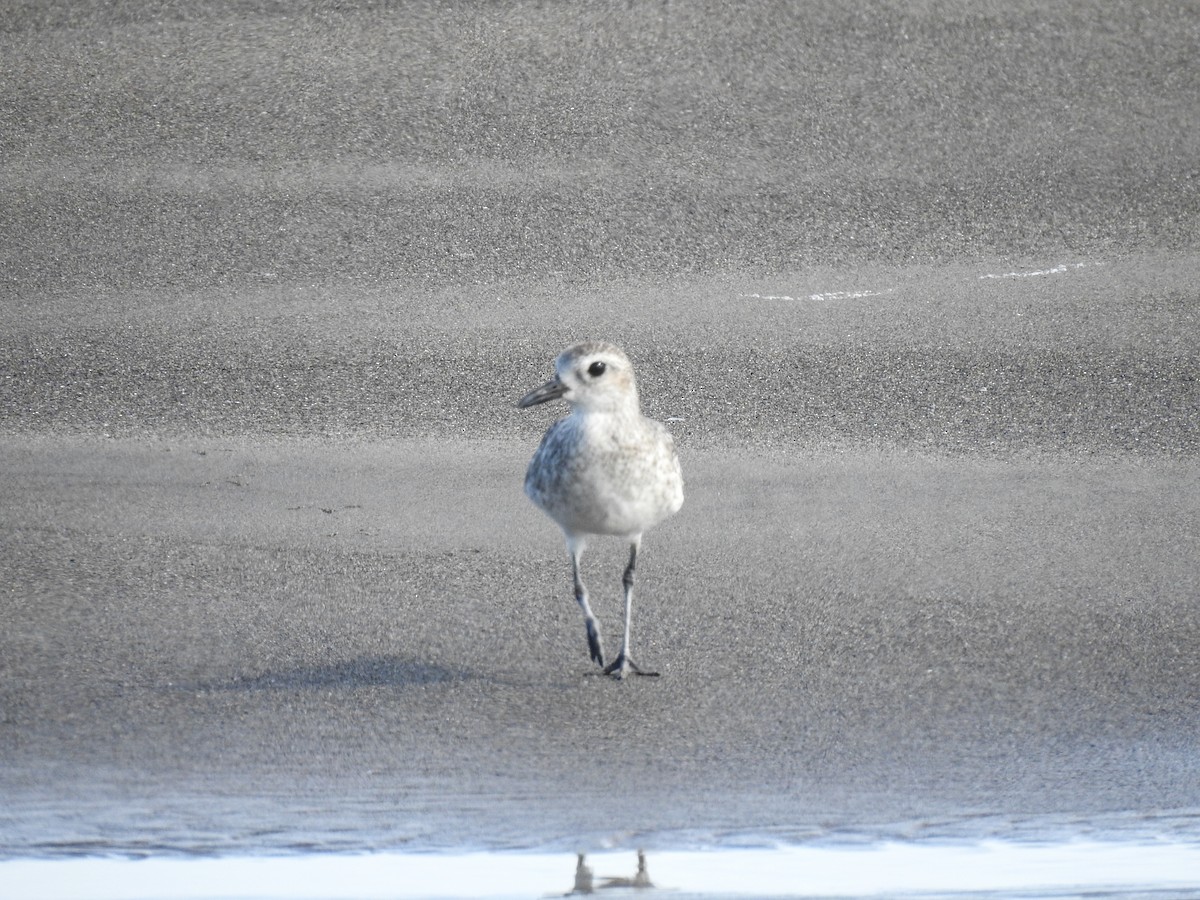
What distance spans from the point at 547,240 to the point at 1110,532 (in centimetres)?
553

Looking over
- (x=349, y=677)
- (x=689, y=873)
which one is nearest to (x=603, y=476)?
(x=349, y=677)

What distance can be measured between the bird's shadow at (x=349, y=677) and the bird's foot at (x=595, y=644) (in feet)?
1.40

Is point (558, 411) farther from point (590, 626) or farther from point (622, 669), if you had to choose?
point (622, 669)

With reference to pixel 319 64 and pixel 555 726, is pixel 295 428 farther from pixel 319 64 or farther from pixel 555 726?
pixel 319 64

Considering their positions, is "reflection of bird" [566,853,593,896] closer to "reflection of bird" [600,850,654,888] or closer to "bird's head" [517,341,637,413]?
"reflection of bird" [600,850,654,888]

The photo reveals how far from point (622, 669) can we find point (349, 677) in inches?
38.2

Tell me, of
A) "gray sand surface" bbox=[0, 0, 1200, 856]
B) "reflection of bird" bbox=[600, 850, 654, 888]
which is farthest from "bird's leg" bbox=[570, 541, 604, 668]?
"reflection of bird" bbox=[600, 850, 654, 888]

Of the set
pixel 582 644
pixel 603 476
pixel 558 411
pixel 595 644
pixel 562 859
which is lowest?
pixel 562 859

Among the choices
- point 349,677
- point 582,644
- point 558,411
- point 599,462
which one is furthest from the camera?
point 558,411

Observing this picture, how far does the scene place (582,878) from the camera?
437cm

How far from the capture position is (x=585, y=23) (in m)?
14.7

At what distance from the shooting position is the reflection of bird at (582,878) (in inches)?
169

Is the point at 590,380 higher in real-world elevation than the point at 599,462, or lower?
higher

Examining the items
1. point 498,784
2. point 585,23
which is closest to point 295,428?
point 498,784
